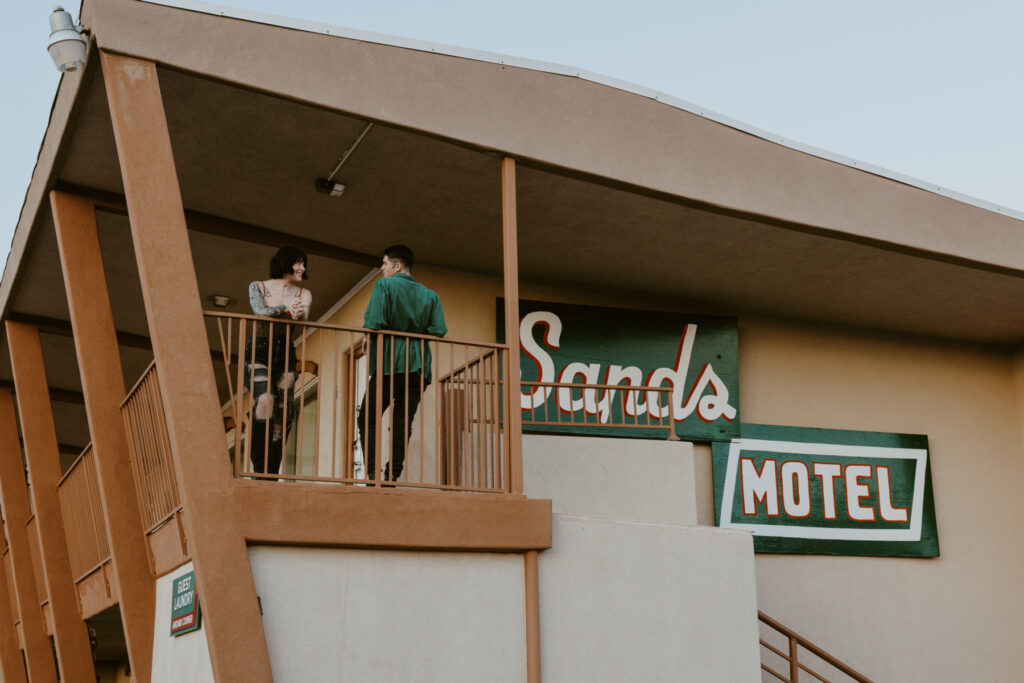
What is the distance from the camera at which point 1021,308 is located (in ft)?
40.4

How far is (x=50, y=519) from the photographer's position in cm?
1104

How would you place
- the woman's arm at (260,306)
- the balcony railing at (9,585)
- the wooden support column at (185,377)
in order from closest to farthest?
the wooden support column at (185,377) → the woman's arm at (260,306) → the balcony railing at (9,585)

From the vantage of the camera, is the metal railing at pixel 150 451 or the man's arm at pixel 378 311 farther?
the man's arm at pixel 378 311

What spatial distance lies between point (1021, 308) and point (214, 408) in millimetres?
9432

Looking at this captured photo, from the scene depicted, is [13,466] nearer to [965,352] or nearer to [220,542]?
[220,542]

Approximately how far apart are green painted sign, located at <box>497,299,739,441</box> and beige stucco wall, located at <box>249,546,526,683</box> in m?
3.78

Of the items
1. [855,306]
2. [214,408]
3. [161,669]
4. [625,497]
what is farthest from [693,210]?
[161,669]

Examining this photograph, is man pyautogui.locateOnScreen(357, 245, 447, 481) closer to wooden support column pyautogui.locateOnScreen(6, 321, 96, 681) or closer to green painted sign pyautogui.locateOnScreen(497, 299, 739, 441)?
green painted sign pyautogui.locateOnScreen(497, 299, 739, 441)

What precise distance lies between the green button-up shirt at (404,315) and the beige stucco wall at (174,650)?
2.03 m

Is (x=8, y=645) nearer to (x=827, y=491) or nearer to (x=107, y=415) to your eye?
(x=107, y=415)

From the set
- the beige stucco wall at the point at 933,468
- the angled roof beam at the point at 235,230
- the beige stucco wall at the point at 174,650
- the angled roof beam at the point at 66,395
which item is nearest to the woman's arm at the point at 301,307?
the beige stucco wall at the point at 174,650

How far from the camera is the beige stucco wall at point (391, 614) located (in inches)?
264

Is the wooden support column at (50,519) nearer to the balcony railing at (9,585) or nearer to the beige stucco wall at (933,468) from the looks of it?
the beige stucco wall at (933,468)

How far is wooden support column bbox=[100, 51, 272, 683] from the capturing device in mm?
6379
